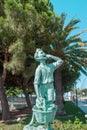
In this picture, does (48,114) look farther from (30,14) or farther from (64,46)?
(64,46)

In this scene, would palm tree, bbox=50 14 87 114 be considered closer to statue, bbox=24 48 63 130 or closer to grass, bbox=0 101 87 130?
grass, bbox=0 101 87 130

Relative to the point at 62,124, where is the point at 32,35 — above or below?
above

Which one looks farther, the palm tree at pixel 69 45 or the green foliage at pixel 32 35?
the palm tree at pixel 69 45

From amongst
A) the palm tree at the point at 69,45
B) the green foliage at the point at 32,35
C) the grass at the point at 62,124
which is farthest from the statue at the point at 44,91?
the palm tree at the point at 69,45

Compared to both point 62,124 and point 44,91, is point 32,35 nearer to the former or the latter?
point 62,124

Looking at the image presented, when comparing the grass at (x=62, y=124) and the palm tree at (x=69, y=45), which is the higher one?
the palm tree at (x=69, y=45)

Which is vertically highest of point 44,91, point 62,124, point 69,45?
point 69,45

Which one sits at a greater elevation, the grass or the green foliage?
the green foliage

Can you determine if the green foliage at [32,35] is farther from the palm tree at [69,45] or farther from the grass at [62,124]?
the grass at [62,124]

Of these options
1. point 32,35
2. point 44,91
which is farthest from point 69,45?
point 44,91

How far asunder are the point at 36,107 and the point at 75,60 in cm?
1475

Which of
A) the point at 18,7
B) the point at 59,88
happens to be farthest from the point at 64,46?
the point at 18,7

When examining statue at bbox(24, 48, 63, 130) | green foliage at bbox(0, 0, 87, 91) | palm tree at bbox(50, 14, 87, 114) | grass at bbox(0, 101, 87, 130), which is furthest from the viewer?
palm tree at bbox(50, 14, 87, 114)

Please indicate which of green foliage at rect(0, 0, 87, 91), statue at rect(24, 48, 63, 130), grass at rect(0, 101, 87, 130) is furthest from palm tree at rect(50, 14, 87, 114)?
statue at rect(24, 48, 63, 130)
